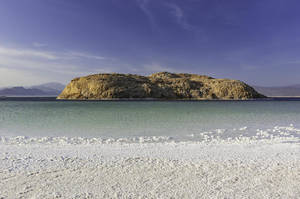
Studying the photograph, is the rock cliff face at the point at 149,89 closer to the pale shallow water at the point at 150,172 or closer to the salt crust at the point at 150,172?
the pale shallow water at the point at 150,172

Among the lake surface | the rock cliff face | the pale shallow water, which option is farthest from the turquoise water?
the rock cliff face

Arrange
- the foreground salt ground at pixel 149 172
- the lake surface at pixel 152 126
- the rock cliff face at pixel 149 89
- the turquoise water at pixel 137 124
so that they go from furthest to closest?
1. the rock cliff face at pixel 149 89
2. the turquoise water at pixel 137 124
3. the lake surface at pixel 152 126
4. the foreground salt ground at pixel 149 172

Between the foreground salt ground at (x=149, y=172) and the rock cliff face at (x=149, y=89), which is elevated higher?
the rock cliff face at (x=149, y=89)

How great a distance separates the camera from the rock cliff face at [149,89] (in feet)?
343

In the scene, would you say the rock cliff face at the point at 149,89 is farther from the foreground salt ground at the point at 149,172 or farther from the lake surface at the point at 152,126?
the foreground salt ground at the point at 149,172

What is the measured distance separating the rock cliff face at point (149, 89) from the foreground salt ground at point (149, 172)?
97.2m

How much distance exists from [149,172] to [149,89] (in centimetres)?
10286

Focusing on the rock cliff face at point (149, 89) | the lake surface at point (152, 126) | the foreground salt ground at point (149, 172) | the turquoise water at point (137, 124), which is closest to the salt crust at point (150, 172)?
the foreground salt ground at point (149, 172)

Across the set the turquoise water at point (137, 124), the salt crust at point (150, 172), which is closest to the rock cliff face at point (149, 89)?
the turquoise water at point (137, 124)

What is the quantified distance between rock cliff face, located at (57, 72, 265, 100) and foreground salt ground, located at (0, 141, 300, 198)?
97232 mm

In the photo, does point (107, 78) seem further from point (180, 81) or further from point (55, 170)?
point (55, 170)

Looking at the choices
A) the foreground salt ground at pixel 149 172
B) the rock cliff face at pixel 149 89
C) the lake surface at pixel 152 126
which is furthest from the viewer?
the rock cliff face at pixel 149 89

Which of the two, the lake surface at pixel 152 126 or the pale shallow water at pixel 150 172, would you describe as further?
the lake surface at pixel 152 126

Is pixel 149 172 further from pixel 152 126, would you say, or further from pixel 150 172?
pixel 152 126
